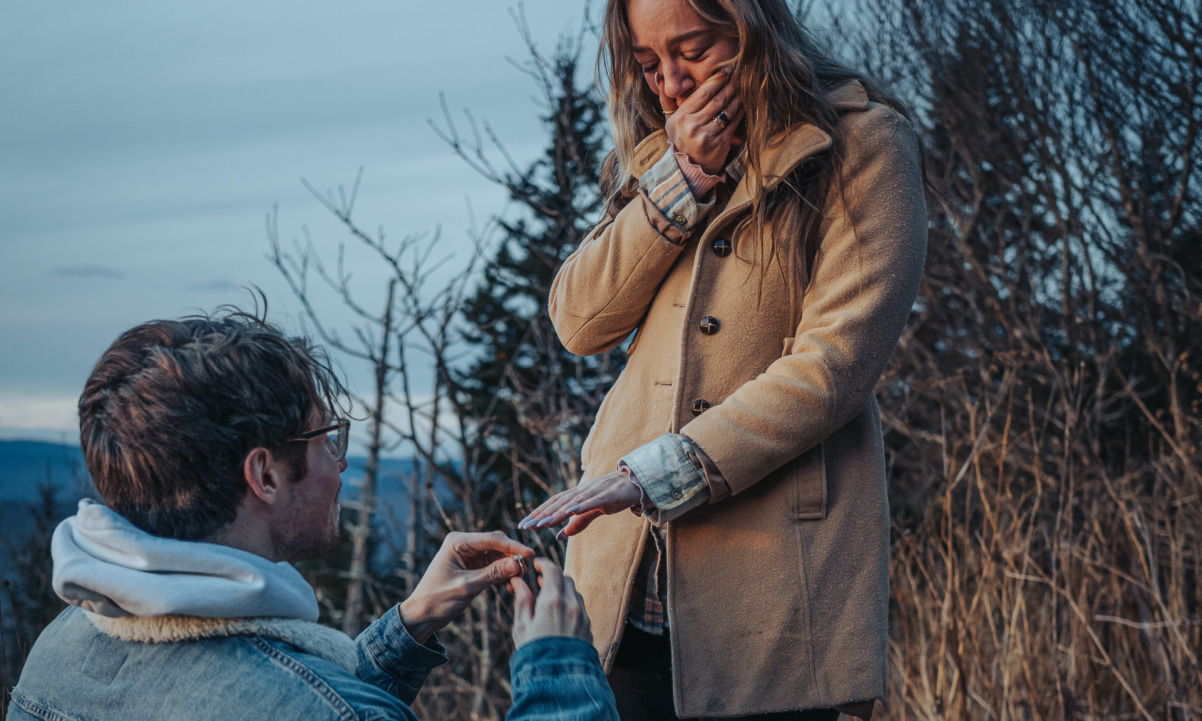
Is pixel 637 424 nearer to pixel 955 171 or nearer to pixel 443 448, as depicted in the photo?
pixel 443 448

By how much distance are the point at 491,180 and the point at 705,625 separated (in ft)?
12.0

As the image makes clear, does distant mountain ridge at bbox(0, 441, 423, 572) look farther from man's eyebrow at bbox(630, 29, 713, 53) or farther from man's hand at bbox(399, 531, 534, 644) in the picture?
man's eyebrow at bbox(630, 29, 713, 53)

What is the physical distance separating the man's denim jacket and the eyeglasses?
0.32 metres

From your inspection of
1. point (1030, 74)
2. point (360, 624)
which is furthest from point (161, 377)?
point (360, 624)

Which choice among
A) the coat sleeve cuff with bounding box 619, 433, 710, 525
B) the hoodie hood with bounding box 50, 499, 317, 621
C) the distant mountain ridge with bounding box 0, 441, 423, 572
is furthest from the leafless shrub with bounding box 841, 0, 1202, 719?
the hoodie hood with bounding box 50, 499, 317, 621

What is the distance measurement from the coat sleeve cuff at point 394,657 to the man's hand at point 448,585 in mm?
18

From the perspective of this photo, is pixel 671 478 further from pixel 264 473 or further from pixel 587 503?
pixel 264 473

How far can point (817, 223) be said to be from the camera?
1604 millimetres

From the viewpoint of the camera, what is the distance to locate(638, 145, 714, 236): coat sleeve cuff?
1637mm

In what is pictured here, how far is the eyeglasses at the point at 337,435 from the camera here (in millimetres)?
1435

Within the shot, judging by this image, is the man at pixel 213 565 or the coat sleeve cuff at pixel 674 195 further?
the coat sleeve cuff at pixel 674 195

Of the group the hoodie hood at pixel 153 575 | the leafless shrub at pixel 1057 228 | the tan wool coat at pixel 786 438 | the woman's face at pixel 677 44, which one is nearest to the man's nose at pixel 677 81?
the woman's face at pixel 677 44

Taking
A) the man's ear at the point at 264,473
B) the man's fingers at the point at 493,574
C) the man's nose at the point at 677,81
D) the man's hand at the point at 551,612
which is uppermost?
the man's nose at the point at 677,81

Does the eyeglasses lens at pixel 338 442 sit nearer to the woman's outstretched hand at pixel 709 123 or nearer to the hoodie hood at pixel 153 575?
the hoodie hood at pixel 153 575
